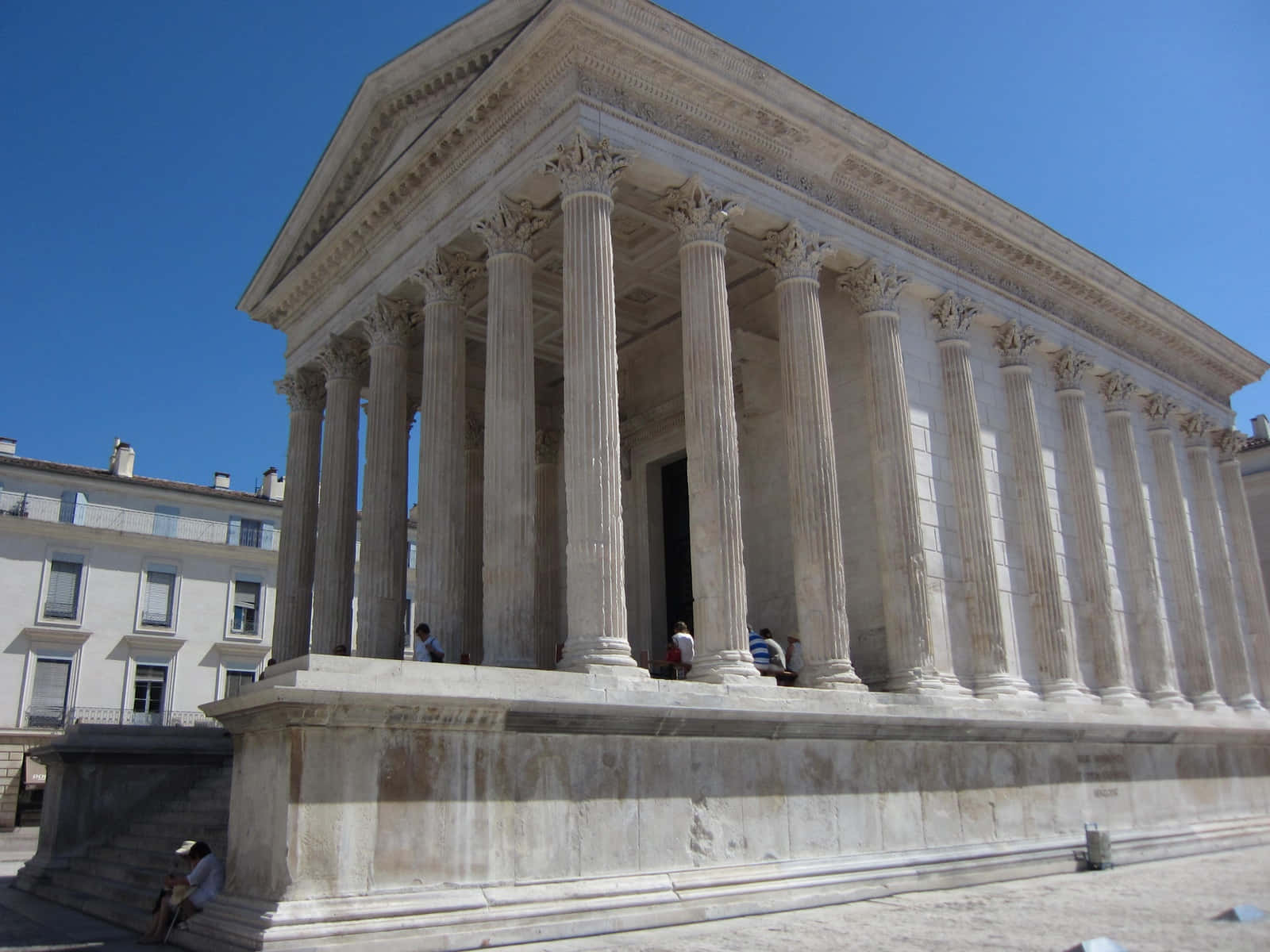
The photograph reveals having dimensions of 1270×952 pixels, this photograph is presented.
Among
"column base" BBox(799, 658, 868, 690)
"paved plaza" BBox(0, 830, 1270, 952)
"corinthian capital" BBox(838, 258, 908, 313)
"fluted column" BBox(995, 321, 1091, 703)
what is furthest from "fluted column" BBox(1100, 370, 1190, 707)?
"column base" BBox(799, 658, 868, 690)

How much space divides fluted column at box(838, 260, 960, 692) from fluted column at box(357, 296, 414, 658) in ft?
24.5

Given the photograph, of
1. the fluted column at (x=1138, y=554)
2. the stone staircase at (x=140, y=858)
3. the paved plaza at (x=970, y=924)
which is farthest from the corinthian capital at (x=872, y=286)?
the stone staircase at (x=140, y=858)

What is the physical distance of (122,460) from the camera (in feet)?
125

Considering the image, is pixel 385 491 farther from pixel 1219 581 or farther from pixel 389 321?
pixel 1219 581

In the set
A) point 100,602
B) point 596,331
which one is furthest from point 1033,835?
point 100,602

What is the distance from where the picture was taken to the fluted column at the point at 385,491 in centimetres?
1739

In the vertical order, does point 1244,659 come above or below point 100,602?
below

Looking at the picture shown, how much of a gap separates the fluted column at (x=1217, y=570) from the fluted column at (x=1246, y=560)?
52 centimetres

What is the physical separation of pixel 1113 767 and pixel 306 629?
13.9m

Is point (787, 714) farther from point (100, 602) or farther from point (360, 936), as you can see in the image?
point (100, 602)

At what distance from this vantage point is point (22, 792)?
29.2 m

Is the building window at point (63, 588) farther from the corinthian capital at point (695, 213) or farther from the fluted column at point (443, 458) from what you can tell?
the corinthian capital at point (695, 213)

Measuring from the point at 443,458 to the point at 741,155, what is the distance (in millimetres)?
6249

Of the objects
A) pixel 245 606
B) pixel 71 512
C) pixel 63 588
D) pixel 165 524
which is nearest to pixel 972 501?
pixel 245 606
